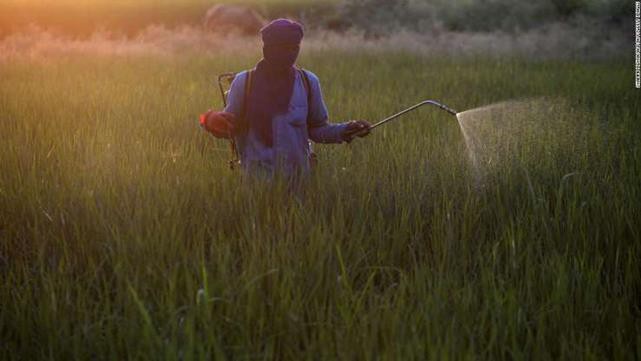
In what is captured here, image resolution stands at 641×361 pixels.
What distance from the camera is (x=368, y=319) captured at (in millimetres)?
2043

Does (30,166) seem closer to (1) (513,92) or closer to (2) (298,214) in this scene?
(2) (298,214)

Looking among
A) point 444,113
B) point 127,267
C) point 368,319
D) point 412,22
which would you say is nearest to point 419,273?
point 368,319

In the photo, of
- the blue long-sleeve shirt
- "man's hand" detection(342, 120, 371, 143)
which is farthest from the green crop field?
"man's hand" detection(342, 120, 371, 143)

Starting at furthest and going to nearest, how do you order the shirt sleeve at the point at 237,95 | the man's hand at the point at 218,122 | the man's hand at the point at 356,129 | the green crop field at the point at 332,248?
the shirt sleeve at the point at 237,95 → the man's hand at the point at 356,129 → the man's hand at the point at 218,122 → the green crop field at the point at 332,248

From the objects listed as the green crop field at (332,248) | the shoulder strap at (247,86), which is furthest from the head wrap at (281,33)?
the green crop field at (332,248)

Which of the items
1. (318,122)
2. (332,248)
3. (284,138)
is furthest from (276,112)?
(332,248)

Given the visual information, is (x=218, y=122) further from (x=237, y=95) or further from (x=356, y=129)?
(x=356, y=129)

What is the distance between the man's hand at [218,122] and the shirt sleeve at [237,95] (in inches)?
7.4

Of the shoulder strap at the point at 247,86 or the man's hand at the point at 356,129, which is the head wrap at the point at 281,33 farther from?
the man's hand at the point at 356,129

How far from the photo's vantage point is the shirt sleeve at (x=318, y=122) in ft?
10.3

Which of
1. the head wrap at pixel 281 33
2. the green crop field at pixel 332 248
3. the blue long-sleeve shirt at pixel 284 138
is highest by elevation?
the head wrap at pixel 281 33

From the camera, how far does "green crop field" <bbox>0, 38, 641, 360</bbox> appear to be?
1948mm

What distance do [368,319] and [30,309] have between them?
98 cm

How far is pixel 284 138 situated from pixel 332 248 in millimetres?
753
